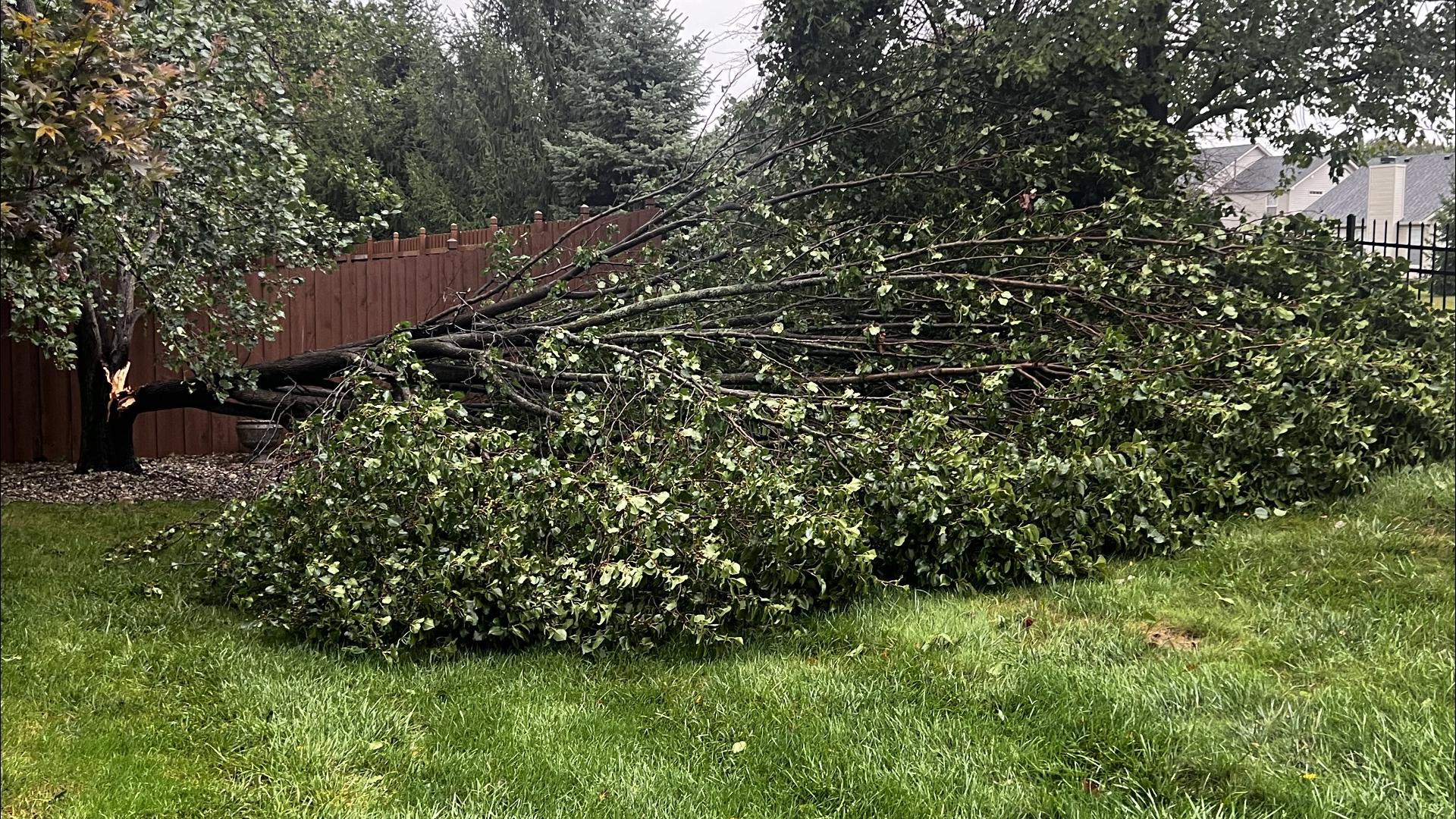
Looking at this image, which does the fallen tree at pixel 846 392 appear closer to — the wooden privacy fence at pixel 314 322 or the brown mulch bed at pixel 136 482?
the wooden privacy fence at pixel 314 322

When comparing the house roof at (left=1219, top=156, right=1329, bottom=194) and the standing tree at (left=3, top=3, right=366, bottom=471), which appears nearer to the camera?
the standing tree at (left=3, top=3, right=366, bottom=471)

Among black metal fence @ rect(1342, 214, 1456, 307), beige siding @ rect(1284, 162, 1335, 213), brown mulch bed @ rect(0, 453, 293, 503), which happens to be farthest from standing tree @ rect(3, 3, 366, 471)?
black metal fence @ rect(1342, 214, 1456, 307)

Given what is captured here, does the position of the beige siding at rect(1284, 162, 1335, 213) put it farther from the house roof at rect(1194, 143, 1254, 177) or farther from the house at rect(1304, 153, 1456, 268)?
the house roof at rect(1194, 143, 1254, 177)

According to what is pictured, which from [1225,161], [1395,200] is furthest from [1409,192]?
[1225,161]

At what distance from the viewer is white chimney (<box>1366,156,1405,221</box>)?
6465 mm

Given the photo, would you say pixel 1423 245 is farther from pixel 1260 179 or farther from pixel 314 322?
pixel 314 322

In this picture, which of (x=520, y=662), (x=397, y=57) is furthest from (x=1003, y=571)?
(x=397, y=57)

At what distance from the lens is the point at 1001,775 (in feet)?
7.67

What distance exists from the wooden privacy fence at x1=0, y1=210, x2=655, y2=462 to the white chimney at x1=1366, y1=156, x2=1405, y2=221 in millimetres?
4757

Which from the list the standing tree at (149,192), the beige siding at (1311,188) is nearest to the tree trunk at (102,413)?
the standing tree at (149,192)

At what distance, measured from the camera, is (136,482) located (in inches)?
262

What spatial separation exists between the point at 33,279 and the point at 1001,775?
4.70 m

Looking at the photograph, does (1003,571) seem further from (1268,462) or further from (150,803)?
(150,803)

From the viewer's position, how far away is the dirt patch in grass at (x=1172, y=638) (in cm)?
297
